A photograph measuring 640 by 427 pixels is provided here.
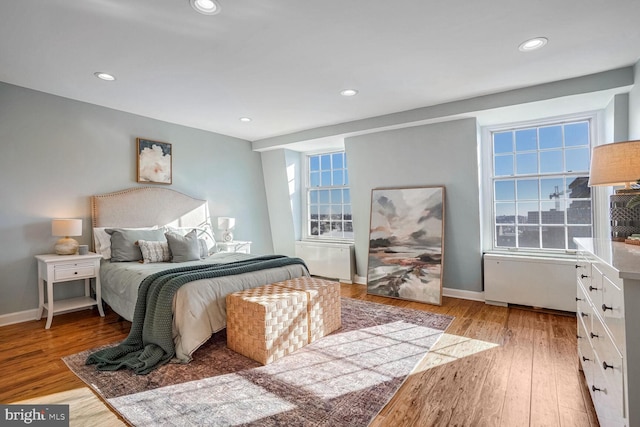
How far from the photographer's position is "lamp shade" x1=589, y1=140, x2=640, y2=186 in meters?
1.84

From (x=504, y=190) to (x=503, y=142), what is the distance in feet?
2.07

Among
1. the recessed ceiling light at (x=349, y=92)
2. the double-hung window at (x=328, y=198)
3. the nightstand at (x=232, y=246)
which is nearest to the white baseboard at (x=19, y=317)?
the nightstand at (x=232, y=246)

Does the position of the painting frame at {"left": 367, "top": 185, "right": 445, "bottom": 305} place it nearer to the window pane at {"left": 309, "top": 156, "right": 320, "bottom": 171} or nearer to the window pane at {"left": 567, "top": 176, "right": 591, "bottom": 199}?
the window pane at {"left": 567, "top": 176, "right": 591, "bottom": 199}

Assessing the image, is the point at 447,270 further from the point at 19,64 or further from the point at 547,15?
the point at 19,64

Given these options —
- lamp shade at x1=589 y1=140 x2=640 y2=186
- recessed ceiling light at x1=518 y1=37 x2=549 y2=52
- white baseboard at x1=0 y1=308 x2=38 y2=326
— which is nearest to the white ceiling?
recessed ceiling light at x1=518 y1=37 x2=549 y2=52

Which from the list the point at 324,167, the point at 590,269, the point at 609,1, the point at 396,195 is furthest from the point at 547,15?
the point at 324,167

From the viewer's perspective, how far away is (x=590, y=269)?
5.94ft

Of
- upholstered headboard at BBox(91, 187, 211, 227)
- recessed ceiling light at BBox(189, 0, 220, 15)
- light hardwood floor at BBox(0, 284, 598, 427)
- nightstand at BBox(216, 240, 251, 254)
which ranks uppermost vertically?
recessed ceiling light at BBox(189, 0, 220, 15)

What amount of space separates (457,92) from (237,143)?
3.55 m

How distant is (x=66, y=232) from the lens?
10.5ft

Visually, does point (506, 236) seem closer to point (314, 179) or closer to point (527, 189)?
point (527, 189)

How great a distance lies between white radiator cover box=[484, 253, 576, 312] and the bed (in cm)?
228

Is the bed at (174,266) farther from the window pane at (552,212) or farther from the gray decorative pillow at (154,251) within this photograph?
the window pane at (552,212)

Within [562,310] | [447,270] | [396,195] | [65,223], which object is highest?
[396,195]
